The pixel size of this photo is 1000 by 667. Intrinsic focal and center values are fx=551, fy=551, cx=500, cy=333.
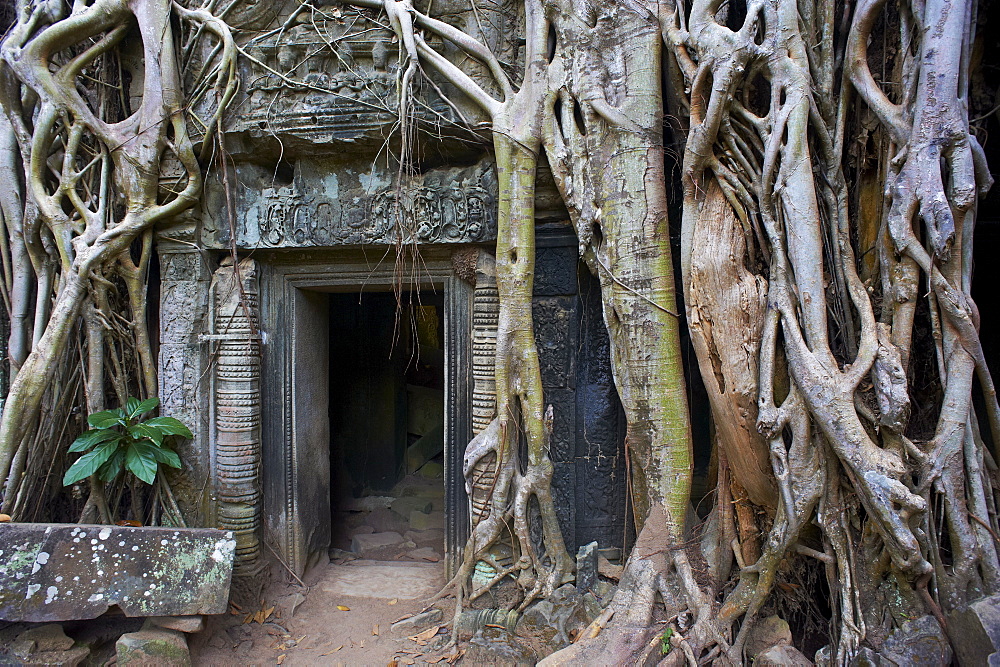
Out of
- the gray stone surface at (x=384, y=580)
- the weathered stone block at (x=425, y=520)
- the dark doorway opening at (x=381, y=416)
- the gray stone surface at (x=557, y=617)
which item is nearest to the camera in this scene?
the gray stone surface at (x=557, y=617)

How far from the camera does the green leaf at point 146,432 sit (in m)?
2.78

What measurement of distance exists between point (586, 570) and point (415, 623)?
3.19 ft

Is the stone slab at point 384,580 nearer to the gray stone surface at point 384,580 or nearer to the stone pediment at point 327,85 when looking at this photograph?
→ the gray stone surface at point 384,580

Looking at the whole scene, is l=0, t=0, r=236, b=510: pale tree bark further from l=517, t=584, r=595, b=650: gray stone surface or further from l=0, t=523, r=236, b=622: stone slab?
l=517, t=584, r=595, b=650: gray stone surface

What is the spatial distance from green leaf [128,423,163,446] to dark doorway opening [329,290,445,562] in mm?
2029

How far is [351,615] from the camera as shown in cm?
303

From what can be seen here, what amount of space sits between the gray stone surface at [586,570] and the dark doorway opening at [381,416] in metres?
2.13

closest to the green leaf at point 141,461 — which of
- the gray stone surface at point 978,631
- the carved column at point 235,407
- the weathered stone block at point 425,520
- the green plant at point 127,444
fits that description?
the green plant at point 127,444

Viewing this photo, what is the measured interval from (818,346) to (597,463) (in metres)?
1.16

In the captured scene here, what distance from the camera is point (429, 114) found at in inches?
107

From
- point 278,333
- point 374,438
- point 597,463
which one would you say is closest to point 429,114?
point 278,333

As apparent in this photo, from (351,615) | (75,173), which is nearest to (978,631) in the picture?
(351,615)

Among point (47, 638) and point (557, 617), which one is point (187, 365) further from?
point (557, 617)

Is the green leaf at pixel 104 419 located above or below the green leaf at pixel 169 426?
above
